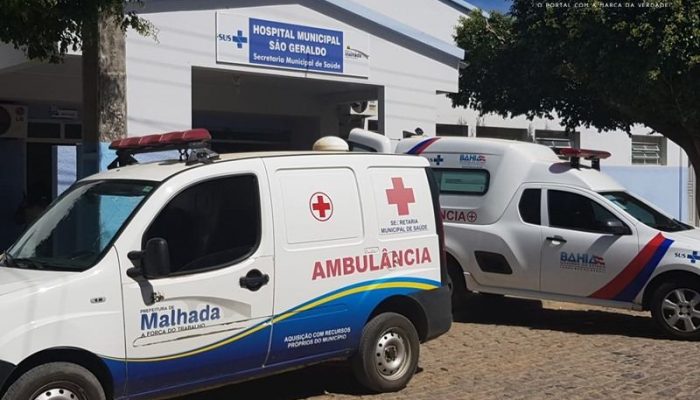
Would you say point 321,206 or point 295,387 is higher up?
point 321,206

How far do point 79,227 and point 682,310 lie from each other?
6533 mm

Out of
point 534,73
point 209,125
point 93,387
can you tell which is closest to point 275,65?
point 209,125

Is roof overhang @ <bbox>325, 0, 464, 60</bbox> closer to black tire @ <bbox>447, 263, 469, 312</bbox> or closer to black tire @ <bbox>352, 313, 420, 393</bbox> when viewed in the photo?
black tire @ <bbox>447, 263, 469, 312</bbox>

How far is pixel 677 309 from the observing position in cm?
920

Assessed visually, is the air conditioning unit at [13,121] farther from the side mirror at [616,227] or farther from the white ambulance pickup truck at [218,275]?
the side mirror at [616,227]

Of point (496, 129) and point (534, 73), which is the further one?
point (496, 129)

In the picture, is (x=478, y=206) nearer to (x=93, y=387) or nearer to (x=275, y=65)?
(x=275, y=65)

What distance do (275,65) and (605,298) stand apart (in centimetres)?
561

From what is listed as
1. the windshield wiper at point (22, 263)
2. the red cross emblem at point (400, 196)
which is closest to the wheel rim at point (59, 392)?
the windshield wiper at point (22, 263)

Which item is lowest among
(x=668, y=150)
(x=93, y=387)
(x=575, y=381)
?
(x=575, y=381)

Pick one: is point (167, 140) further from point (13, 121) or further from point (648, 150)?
point (648, 150)

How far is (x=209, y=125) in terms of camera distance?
1669 centimetres

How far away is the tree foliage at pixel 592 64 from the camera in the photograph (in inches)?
502

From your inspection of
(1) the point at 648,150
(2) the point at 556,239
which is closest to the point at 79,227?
(2) the point at 556,239
